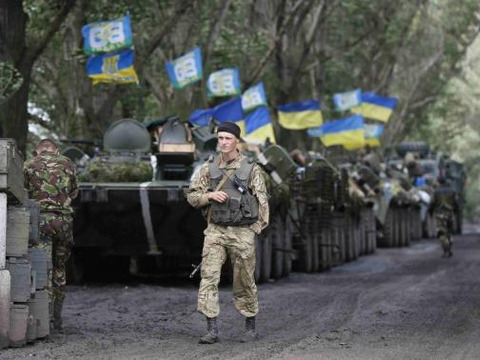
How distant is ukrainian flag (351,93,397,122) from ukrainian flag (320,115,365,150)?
13.1ft

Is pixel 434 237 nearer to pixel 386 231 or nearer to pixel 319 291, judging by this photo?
pixel 386 231

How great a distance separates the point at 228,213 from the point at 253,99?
18785mm

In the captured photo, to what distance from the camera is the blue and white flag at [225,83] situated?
1092 inches

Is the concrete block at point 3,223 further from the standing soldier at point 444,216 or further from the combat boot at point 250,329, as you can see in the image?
the standing soldier at point 444,216

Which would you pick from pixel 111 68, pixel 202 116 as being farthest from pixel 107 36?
pixel 202 116

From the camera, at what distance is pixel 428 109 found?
58219 mm

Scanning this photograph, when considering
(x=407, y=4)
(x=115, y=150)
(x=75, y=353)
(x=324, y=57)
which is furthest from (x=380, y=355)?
(x=407, y=4)

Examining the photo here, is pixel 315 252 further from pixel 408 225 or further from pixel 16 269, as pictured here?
pixel 16 269

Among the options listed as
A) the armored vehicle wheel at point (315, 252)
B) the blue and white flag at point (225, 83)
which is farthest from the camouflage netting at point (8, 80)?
the blue and white flag at point (225, 83)

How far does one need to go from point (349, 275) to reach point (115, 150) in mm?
4951

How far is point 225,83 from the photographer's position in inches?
1097

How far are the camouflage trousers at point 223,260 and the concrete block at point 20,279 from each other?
1.38 meters

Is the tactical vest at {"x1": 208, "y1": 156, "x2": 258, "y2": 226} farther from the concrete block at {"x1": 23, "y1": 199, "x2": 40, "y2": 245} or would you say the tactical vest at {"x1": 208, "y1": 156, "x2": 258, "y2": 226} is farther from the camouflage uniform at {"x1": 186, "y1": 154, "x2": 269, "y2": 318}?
the concrete block at {"x1": 23, "y1": 199, "x2": 40, "y2": 245}

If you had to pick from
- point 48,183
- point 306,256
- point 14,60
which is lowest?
point 306,256
